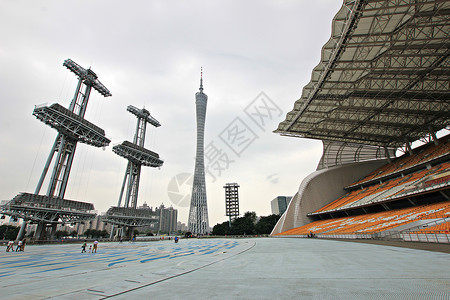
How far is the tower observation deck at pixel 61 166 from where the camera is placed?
33969 millimetres

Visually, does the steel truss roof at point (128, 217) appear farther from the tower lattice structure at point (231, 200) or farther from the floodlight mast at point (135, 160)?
the tower lattice structure at point (231, 200)

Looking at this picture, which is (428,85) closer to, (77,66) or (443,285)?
(443,285)

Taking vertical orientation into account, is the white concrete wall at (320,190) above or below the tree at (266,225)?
above

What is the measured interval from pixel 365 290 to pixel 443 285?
5.37 feet

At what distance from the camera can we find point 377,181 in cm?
4462

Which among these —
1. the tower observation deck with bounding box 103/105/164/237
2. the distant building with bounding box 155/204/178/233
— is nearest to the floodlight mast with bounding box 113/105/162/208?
the tower observation deck with bounding box 103/105/164/237

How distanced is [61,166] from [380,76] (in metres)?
51.0

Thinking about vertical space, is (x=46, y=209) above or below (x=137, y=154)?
below

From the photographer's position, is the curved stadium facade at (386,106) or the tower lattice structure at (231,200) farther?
the tower lattice structure at (231,200)

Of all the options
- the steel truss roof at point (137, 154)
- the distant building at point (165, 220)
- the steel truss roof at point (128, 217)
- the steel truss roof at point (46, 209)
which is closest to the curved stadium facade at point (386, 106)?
the steel truss roof at point (128, 217)

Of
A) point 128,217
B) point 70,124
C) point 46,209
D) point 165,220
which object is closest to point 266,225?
point 128,217

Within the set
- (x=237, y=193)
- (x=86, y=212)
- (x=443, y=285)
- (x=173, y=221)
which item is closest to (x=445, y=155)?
(x=443, y=285)

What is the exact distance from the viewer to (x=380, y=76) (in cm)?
2355

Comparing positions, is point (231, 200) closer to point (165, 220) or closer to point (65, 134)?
point (65, 134)
